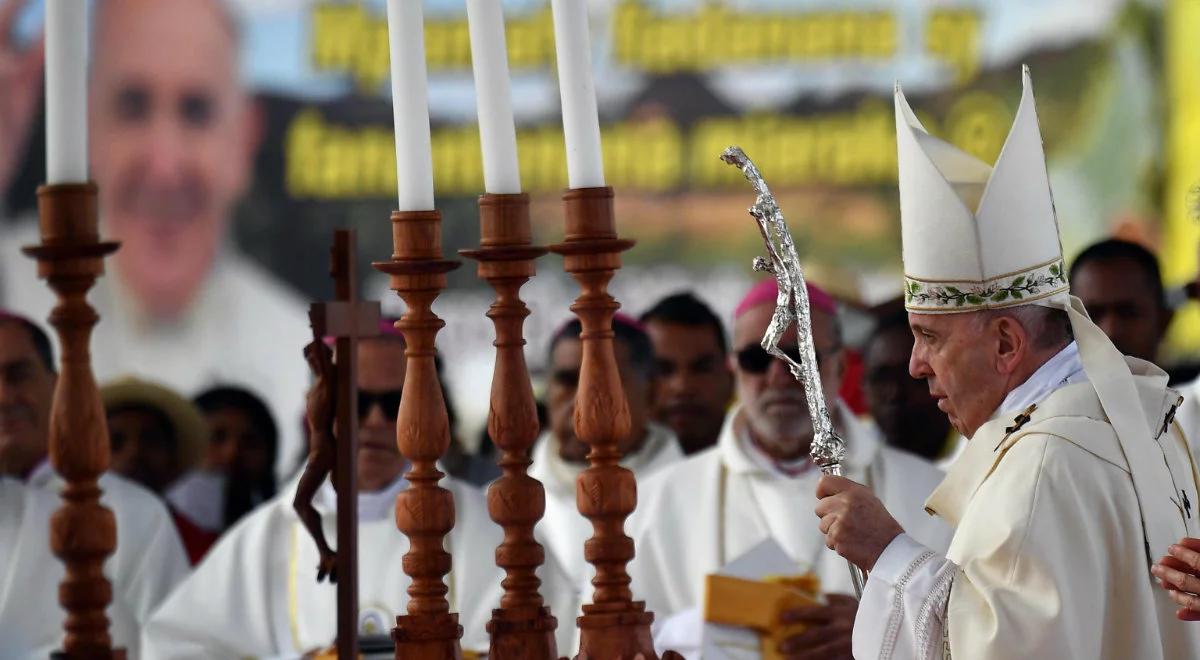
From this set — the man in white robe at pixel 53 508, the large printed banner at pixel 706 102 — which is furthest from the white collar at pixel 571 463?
the large printed banner at pixel 706 102

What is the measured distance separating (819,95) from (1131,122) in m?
1.84

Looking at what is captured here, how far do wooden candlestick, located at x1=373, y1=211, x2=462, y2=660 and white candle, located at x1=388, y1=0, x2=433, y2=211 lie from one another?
0.05 m

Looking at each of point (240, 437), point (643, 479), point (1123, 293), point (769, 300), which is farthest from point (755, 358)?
point (240, 437)

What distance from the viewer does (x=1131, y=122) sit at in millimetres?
11750

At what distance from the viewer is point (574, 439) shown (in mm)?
8117

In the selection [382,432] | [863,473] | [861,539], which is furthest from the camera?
[863,473]

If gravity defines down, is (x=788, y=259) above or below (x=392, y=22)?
below

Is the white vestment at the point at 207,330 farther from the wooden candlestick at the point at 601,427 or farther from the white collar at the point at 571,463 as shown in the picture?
the wooden candlestick at the point at 601,427

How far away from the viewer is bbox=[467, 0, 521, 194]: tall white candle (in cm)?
372

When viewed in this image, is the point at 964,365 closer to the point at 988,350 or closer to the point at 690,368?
the point at 988,350

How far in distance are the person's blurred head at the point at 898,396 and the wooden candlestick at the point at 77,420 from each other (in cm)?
506

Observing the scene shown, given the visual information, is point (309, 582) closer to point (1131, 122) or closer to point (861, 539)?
point (861, 539)

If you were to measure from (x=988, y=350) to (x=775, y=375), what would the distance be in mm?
2853

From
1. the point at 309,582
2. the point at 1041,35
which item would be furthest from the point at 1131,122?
the point at 309,582
